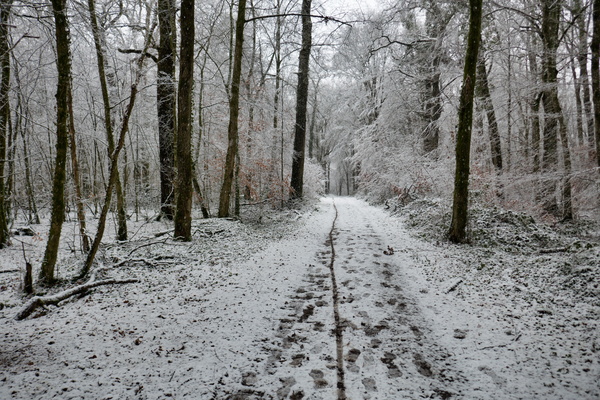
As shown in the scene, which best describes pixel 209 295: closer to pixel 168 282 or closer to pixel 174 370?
pixel 168 282

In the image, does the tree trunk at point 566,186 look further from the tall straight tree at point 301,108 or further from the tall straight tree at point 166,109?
the tall straight tree at point 166,109

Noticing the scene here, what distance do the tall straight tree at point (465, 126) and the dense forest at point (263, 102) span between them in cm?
4

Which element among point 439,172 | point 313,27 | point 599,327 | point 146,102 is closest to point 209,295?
point 599,327

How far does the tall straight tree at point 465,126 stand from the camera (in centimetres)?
752

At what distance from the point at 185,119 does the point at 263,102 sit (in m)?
5.85

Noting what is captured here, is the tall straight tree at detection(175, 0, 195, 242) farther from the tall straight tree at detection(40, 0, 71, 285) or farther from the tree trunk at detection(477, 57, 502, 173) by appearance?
the tree trunk at detection(477, 57, 502, 173)

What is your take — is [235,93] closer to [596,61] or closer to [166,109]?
[166,109]

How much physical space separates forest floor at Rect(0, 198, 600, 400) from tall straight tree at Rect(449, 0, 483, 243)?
40.3 inches

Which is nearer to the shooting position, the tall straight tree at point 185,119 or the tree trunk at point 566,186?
the tall straight tree at point 185,119

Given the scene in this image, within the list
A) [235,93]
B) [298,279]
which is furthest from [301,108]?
[298,279]

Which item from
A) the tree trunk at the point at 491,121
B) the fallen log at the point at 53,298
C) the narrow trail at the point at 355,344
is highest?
the tree trunk at the point at 491,121

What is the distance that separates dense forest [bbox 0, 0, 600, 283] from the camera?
20.6 feet

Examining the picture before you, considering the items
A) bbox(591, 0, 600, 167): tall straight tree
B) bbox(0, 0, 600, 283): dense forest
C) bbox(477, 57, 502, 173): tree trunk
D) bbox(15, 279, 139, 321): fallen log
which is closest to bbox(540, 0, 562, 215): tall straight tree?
bbox(0, 0, 600, 283): dense forest

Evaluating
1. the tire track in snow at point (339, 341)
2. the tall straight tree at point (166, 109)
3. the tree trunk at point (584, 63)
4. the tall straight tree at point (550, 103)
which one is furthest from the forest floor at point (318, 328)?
the tree trunk at point (584, 63)
